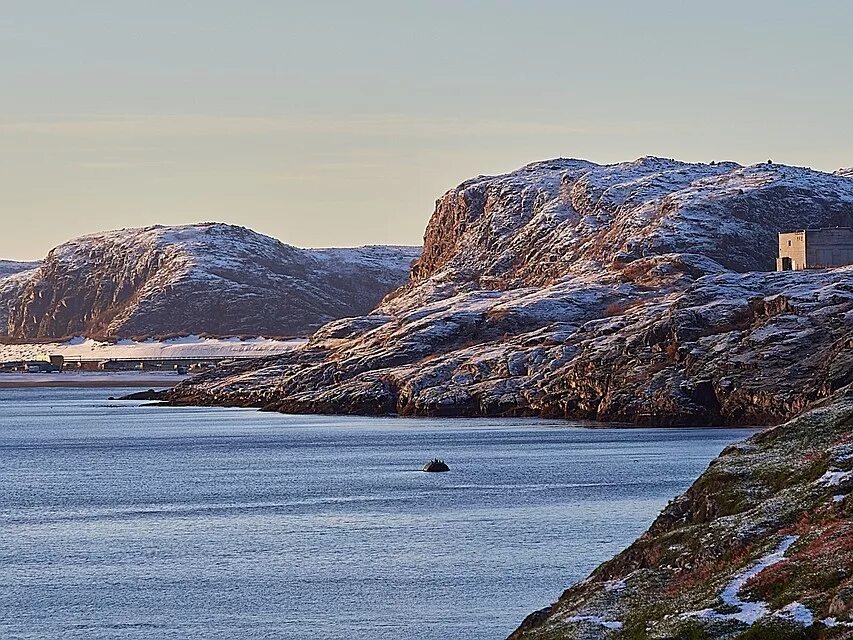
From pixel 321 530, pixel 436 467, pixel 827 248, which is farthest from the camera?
pixel 827 248

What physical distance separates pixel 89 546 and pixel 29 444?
88408 mm

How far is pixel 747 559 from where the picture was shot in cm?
3391

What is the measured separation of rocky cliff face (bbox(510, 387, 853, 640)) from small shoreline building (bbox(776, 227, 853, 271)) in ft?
503

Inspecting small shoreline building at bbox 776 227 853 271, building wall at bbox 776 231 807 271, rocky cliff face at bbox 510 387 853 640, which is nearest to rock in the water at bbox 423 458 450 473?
rocky cliff face at bbox 510 387 853 640

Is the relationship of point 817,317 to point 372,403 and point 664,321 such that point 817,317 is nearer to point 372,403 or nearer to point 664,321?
point 664,321

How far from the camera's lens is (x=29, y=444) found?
15338cm

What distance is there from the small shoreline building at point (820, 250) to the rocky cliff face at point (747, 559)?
15319 centimetres

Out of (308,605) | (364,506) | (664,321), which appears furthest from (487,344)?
(308,605)

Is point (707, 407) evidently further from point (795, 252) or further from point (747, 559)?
point (747, 559)

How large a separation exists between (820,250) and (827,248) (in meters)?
0.95

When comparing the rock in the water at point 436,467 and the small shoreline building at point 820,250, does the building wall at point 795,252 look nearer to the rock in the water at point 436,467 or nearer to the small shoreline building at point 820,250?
the small shoreline building at point 820,250

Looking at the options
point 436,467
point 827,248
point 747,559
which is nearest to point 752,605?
point 747,559

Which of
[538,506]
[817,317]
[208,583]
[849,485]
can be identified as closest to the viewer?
[849,485]

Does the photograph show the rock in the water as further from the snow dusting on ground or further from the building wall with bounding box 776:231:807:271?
the building wall with bounding box 776:231:807:271
